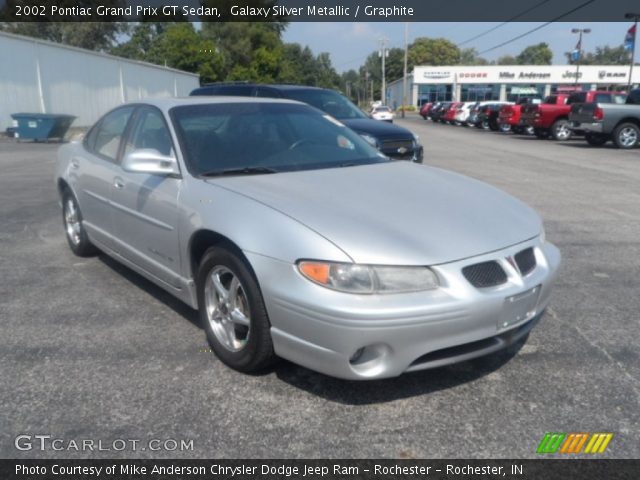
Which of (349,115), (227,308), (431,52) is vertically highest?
(431,52)

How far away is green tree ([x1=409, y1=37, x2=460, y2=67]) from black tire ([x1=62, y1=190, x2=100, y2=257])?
11226 cm

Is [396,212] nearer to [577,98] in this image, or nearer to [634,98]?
[634,98]

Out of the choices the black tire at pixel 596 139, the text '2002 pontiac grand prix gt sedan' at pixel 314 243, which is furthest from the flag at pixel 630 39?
the text '2002 pontiac grand prix gt sedan' at pixel 314 243

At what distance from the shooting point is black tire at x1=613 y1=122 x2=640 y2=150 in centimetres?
1711

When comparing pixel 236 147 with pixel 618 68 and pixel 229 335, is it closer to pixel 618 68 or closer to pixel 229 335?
pixel 229 335

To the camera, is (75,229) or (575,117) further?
(575,117)

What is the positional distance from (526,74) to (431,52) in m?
46.3

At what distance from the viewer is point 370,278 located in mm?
2547

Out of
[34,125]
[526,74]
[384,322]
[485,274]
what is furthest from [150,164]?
[526,74]

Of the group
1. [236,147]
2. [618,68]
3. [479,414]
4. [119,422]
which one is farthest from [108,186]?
[618,68]

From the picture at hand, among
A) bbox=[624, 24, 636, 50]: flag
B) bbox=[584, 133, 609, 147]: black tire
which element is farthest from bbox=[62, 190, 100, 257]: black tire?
bbox=[624, 24, 636, 50]: flag

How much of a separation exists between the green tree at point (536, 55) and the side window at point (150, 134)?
157m

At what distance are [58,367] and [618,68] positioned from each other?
254 ft

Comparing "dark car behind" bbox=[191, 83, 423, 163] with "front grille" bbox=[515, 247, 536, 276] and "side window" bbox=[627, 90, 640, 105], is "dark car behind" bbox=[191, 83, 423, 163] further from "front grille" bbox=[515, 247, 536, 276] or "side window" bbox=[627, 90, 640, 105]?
"side window" bbox=[627, 90, 640, 105]
